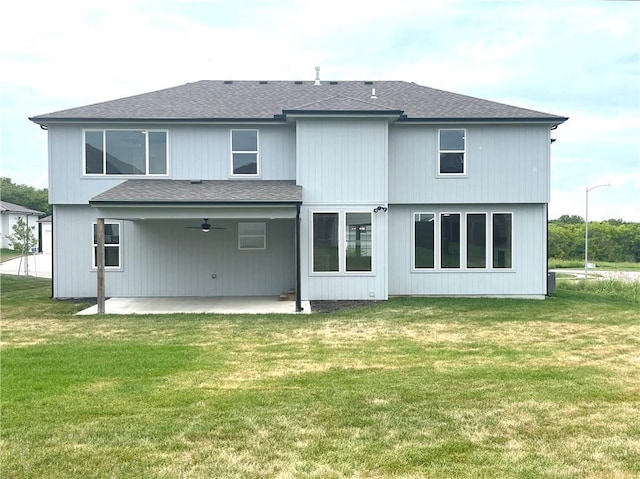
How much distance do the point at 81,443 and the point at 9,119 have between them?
1936 centimetres

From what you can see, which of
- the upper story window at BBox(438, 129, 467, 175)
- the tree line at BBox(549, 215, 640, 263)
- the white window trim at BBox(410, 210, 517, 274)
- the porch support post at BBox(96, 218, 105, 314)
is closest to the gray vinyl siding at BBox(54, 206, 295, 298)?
the porch support post at BBox(96, 218, 105, 314)

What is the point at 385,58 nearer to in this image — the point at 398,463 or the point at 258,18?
the point at 258,18

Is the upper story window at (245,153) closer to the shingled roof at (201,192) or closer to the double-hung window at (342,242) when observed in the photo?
the shingled roof at (201,192)

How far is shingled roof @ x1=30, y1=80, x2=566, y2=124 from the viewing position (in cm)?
1451

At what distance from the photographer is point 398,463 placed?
405 centimetres

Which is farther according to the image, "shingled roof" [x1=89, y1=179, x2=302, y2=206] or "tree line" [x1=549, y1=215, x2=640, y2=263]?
"tree line" [x1=549, y1=215, x2=640, y2=263]

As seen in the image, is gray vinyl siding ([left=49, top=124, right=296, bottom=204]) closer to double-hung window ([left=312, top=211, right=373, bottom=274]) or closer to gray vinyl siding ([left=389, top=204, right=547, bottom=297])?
double-hung window ([left=312, top=211, right=373, bottom=274])

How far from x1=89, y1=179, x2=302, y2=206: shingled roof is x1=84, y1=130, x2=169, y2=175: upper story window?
538 millimetres

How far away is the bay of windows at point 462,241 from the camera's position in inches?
601

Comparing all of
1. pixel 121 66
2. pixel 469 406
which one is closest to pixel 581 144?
pixel 121 66

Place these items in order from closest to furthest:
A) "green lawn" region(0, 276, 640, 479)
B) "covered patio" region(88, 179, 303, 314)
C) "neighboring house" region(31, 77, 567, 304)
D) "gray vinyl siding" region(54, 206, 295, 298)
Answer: "green lawn" region(0, 276, 640, 479) < "covered patio" region(88, 179, 303, 314) < "neighboring house" region(31, 77, 567, 304) < "gray vinyl siding" region(54, 206, 295, 298)

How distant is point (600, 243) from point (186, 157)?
38.6 meters

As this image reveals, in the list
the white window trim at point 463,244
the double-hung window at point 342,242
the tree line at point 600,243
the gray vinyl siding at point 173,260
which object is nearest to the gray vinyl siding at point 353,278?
the double-hung window at point 342,242

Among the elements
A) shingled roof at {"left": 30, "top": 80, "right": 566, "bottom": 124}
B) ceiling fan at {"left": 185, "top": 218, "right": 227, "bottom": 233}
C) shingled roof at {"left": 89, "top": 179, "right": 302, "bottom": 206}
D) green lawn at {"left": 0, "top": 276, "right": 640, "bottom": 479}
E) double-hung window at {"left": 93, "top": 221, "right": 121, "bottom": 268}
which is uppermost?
shingled roof at {"left": 30, "top": 80, "right": 566, "bottom": 124}
